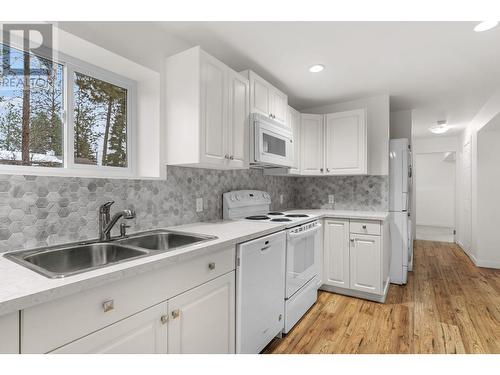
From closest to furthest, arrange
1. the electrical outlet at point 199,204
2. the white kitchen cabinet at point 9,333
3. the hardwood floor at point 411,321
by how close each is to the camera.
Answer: the white kitchen cabinet at point 9,333
the hardwood floor at point 411,321
the electrical outlet at point 199,204

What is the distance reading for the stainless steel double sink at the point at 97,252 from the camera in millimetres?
1260

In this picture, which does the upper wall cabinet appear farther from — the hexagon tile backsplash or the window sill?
the window sill

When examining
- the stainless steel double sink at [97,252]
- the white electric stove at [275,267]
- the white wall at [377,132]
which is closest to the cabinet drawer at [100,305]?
the stainless steel double sink at [97,252]

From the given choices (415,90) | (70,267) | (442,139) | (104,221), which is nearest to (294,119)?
(415,90)

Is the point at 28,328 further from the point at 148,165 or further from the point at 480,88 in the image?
the point at 480,88

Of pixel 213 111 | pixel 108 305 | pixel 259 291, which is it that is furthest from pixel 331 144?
pixel 108 305

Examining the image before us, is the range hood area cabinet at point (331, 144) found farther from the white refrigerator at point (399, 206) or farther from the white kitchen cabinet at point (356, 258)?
the white kitchen cabinet at point (356, 258)

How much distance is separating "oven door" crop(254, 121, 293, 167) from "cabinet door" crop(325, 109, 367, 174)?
70 cm

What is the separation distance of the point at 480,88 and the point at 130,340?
4.17m

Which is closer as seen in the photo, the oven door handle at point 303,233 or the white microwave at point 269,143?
the oven door handle at point 303,233

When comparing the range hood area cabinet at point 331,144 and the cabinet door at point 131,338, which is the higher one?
the range hood area cabinet at point 331,144

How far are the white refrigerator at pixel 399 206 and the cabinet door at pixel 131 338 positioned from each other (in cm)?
315

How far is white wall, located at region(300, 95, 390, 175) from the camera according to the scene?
3.37m

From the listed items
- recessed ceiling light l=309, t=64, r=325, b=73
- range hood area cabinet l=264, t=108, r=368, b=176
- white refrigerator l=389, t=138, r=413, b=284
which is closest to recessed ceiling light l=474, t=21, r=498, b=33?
recessed ceiling light l=309, t=64, r=325, b=73
